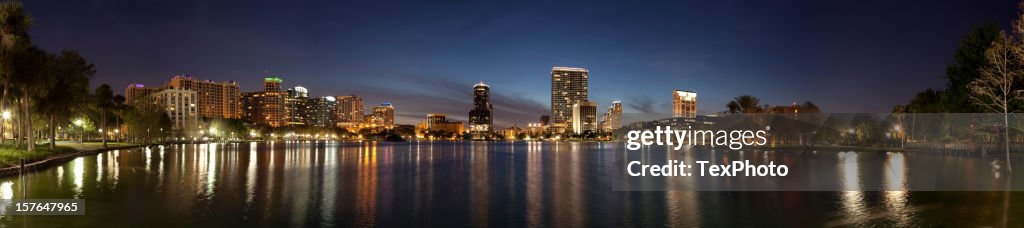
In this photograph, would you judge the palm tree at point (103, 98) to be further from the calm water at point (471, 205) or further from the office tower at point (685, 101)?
the office tower at point (685, 101)

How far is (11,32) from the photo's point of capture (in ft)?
128

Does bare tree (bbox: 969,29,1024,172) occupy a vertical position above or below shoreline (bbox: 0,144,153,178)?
above

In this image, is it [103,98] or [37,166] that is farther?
[103,98]

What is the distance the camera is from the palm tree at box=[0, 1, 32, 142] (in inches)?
1505

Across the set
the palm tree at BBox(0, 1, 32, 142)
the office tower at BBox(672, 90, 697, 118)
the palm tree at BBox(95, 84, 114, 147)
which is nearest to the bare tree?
the palm tree at BBox(0, 1, 32, 142)

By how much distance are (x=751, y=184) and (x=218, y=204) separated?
22.2 meters

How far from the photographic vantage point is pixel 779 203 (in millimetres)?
20969

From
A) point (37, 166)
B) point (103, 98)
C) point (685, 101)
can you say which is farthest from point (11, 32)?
point (685, 101)

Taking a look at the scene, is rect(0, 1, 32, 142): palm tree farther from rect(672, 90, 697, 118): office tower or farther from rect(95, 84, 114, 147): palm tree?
rect(672, 90, 697, 118): office tower

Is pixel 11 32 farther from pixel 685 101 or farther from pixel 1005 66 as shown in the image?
pixel 685 101

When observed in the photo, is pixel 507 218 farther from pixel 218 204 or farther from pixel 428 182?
pixel 428 182

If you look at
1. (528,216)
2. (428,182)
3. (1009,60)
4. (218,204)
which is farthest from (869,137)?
(218,204)

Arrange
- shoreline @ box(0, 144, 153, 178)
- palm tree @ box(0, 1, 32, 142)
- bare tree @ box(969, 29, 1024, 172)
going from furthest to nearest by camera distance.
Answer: palm tree @ box(0, 1, 32, 142) → shoreline @ box(0, 144, 153, 178) → bare tree @ box(969, 29, 1024, 172)

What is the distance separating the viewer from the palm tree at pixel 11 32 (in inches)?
1505
